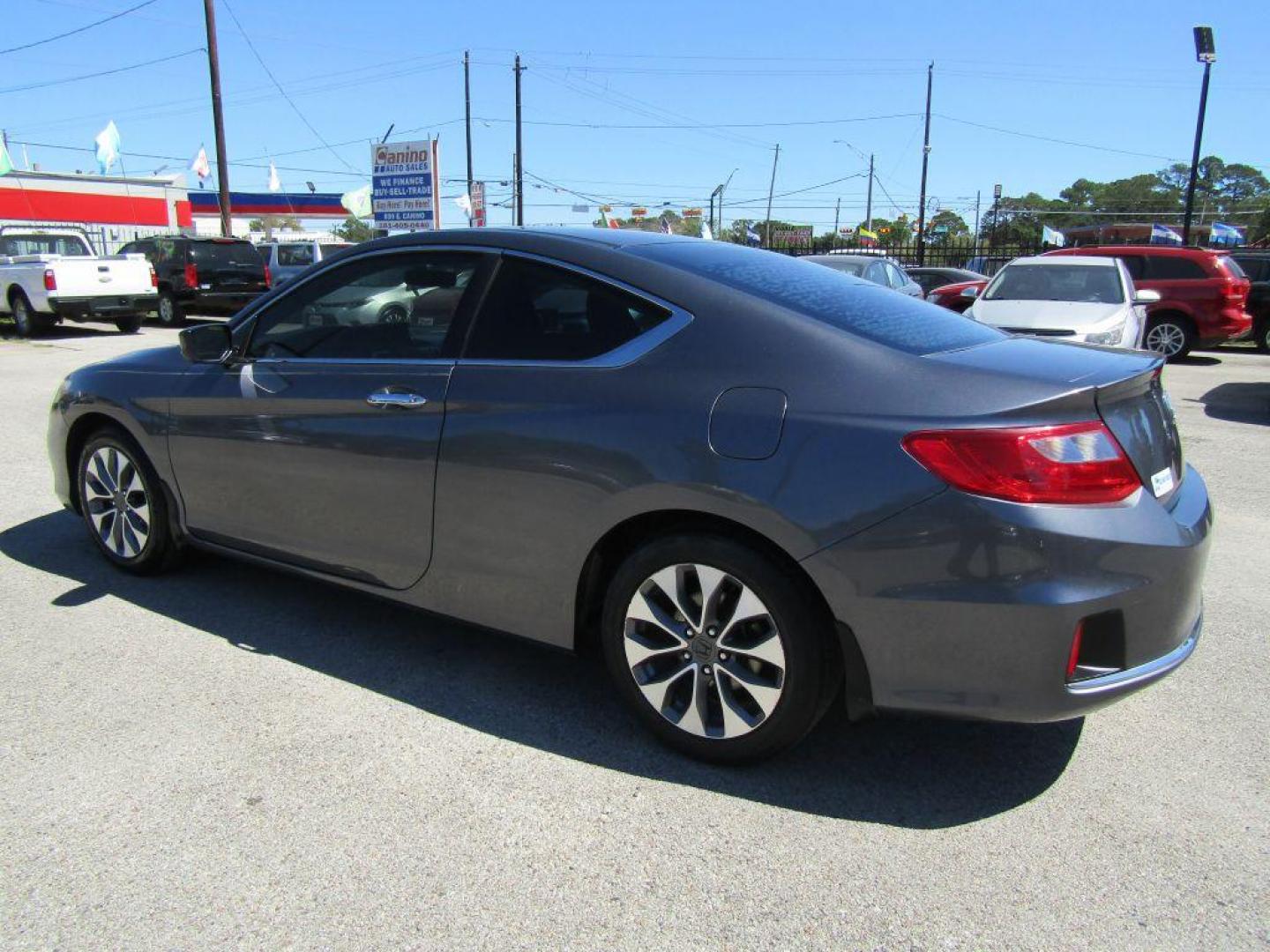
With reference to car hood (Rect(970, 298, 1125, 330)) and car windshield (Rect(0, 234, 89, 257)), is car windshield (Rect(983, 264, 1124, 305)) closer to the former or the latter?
car hood (Rect(970, 298, 1125, 330))

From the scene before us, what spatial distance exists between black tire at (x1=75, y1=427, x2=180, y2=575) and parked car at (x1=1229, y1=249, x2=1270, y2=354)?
1706cm

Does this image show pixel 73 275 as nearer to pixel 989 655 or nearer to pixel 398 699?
pixel 398 699

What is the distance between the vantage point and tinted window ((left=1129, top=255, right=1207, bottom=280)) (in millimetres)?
14242

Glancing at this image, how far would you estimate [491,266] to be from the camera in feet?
11.1

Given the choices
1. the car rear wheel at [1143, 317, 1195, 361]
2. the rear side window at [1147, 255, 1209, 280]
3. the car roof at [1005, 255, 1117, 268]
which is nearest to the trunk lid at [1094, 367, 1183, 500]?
the car roof at [1005, 255, 1117, 268]

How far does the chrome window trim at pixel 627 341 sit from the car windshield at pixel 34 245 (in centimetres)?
1726

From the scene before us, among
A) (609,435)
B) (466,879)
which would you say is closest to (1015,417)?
(609,435)

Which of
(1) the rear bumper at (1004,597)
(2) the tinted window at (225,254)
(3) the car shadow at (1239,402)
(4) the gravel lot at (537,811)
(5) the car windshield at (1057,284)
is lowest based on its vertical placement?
(4) the gravel lot at (537,811)

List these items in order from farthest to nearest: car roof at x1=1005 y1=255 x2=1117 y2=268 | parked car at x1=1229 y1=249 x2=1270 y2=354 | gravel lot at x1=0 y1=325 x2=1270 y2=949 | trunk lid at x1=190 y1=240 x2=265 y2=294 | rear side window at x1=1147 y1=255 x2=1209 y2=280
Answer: trunk lid at x1=190 y1=240 x2=265 y2=294 < parked car at x1=1229 y1=249 x2=1270 y2=354 < rear side window at x1=1147 y1=255 x2=1209 y2=280 < car roof at x1=1005 y1=255 x2=1117 y2=268 < gravel lot at x1=0 y1=325 x2=1270 y2=949

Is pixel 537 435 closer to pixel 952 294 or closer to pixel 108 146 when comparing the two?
pixel 952 294

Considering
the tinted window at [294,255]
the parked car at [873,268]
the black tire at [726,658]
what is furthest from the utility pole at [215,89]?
the black tire at [726,658]

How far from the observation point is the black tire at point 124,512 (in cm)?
440

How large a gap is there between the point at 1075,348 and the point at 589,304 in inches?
64.5

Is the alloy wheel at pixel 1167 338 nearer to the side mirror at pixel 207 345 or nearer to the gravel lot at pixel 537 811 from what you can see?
the gravel lot at pixel 537 811
